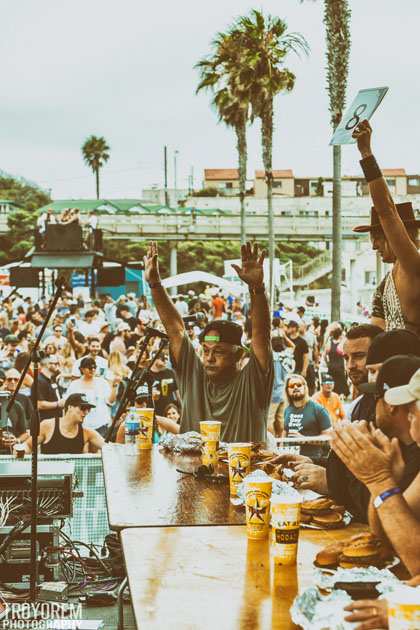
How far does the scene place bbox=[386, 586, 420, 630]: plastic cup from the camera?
1896 millimetres

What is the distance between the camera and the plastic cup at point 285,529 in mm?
2885

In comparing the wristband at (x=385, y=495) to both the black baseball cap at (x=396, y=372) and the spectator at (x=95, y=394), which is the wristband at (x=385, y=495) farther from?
the spectator at (x=95, y=394)

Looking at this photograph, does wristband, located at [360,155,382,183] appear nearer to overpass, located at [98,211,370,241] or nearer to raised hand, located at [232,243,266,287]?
raised hand, located at [232,243,266,287]

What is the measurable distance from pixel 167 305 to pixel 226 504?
7.53ft

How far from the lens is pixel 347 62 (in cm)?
1912

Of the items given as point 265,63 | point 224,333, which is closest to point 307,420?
point 224,333

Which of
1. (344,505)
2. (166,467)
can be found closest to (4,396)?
(166,467)

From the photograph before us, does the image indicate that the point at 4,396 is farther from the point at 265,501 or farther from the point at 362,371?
the point at 265,501

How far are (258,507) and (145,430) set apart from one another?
7.36ft

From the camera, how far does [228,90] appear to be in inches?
1243

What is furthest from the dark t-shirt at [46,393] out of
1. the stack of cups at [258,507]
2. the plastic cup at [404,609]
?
the plastic cup at [404,609]

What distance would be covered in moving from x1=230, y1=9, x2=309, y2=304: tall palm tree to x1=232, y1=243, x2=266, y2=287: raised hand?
76.3 ft

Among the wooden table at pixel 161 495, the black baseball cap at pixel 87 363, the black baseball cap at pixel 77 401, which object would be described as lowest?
the black baseball cap at pixel 77 401

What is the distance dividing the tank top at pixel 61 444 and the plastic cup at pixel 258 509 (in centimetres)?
544
